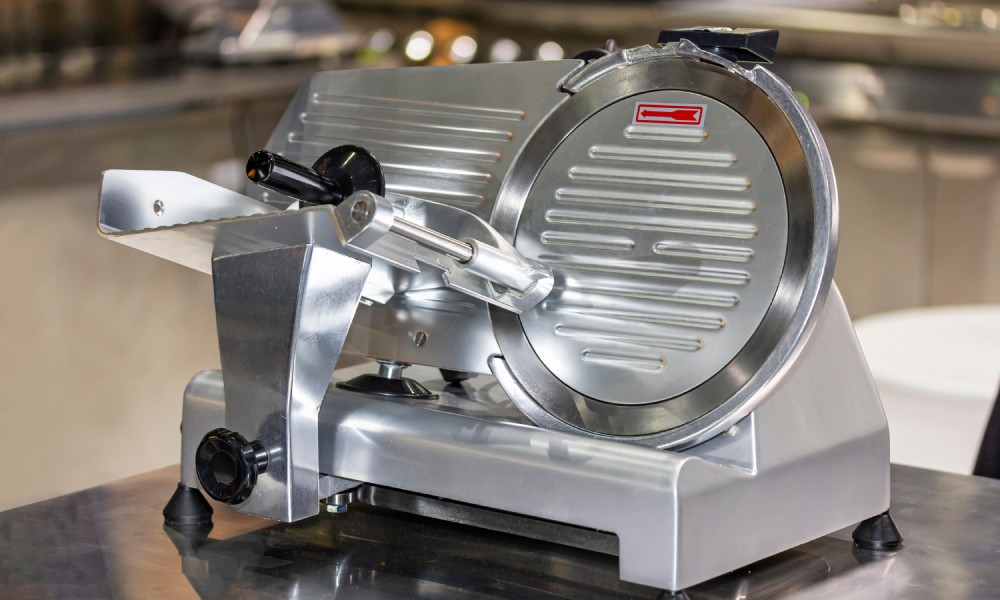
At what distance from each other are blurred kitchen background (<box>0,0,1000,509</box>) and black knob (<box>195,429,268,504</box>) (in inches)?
81.3

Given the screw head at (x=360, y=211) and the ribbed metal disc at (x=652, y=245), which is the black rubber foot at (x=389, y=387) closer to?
the ribbed metal disc at (x=652, y=245)

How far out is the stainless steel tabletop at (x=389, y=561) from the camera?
35.8 inches

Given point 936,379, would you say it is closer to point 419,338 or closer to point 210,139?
point 419,338

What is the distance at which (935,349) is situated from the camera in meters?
2.01

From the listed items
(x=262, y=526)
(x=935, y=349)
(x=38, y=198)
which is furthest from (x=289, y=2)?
(x=262, y=526)

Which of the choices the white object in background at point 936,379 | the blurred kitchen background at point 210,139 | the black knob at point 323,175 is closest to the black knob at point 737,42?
the black knob at point 323,175

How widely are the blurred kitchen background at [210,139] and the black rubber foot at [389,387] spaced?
6.59 feet

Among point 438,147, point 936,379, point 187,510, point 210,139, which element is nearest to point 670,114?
point 438,147

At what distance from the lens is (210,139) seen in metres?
3.62

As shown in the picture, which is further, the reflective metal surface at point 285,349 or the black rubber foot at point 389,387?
the black rubber foot at point 389,387

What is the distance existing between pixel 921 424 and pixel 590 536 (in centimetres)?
110

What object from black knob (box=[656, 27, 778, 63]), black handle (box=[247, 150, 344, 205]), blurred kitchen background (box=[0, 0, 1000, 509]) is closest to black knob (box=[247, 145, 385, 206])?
black handle (box=[247, 150, 344, 205])

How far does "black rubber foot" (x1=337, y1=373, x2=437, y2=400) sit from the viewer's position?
41.2 inches

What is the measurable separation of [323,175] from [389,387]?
0.62ft
